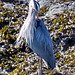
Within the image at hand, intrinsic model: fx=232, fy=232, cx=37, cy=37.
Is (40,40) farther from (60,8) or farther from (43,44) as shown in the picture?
(60,8)

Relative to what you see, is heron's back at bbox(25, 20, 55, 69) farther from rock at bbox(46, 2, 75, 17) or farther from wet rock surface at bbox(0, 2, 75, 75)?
rock at bbox(46, 2, 75, 17)

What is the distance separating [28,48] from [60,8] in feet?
6.40

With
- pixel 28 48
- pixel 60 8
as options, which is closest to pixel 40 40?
pixel 28 48

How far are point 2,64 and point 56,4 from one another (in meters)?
2.97

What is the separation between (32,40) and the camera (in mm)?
3994

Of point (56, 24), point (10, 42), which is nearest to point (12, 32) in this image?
point (10, 42)

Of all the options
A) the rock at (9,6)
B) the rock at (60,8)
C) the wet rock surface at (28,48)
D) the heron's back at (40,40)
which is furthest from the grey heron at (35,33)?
the rock at (9,6)

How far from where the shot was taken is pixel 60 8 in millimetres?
6793

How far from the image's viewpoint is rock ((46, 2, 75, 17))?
6623mm

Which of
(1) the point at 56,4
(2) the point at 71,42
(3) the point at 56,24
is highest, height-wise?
(1) the point at 56,4

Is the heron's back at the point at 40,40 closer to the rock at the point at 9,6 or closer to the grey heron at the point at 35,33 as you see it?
the grey heron at the point at 35,33

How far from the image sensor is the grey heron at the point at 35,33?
390 cm

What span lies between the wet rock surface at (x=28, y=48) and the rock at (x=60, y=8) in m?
0.13

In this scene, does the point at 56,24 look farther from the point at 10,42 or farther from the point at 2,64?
the point at 2,64
